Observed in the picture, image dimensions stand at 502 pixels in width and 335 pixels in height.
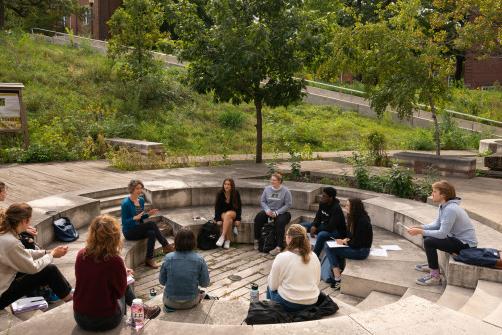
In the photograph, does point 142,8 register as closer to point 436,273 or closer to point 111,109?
point 111,109

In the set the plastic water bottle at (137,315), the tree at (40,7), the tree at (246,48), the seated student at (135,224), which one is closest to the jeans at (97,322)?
the plastic water bottle at (137,315)

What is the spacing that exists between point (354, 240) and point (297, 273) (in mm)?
2424

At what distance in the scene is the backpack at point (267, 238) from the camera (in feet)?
28.4

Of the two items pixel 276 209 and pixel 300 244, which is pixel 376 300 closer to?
pixel 300 244

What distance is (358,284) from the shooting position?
6629 millimetres

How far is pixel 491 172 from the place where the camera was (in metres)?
13.2

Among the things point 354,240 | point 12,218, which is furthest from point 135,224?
point 354,240

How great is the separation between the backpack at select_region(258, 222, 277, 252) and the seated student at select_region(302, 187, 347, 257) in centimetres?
76

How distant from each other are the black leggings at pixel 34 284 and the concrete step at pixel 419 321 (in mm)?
3320

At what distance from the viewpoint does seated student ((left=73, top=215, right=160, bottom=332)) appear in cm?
416

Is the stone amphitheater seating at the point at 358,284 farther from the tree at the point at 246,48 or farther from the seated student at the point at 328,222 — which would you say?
the tree at the point at 246,48

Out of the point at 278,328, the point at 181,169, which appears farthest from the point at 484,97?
the point at 278,328

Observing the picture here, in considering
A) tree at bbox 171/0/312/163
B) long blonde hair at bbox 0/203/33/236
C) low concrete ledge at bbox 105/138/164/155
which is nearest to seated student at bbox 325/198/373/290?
long blonde hair at bbox 0/203/33/236

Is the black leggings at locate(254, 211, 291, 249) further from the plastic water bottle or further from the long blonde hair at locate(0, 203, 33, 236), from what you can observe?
the long blonde hair at locate(0, 203, 33, 236)
